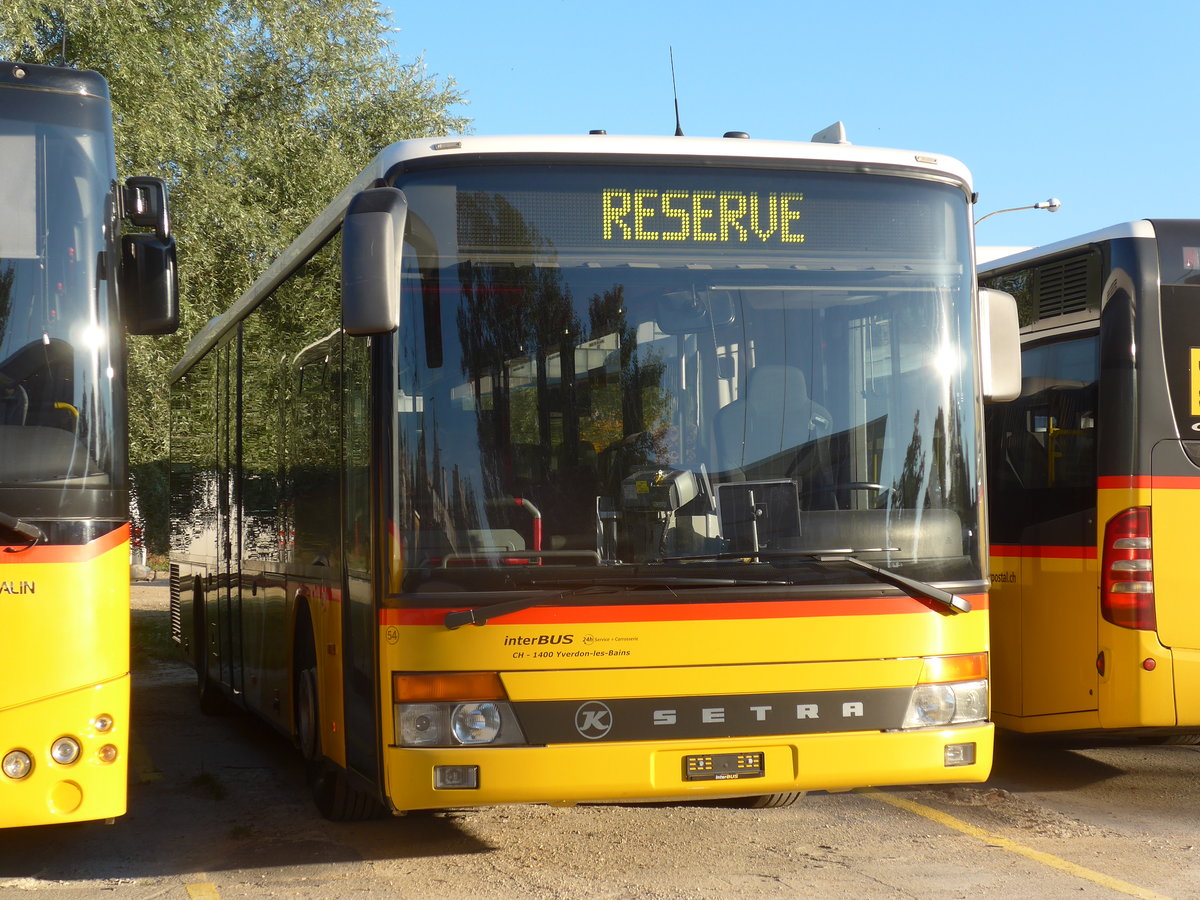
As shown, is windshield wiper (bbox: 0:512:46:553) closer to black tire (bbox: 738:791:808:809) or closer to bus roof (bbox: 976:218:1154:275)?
black tire (bbox: 738:791:808:809)

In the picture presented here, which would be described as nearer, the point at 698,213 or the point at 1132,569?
the point at 698,213

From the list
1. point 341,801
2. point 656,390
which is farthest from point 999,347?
point 341,801

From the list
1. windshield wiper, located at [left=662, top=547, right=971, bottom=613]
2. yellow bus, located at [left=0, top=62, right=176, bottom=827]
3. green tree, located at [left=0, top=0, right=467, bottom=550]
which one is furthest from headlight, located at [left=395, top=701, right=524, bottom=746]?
green tree, located at [left=0, top=0, right=467, bottom=550]

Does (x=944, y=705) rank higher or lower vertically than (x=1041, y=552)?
lower

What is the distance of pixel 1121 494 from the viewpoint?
25.6 feet

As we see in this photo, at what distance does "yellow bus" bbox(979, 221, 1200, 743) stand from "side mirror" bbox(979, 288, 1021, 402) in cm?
171

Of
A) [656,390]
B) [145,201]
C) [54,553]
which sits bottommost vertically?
[54,553]

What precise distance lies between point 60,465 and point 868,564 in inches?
127

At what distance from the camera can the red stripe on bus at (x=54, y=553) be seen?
5734mm

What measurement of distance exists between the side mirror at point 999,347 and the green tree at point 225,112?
14283 mm

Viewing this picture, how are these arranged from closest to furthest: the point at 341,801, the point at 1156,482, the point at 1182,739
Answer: the point at 341,801, the point at 1156,482, the point at 1182,739

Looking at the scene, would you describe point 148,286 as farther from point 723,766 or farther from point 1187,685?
point 1187,685

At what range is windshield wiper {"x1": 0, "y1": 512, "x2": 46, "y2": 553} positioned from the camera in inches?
223

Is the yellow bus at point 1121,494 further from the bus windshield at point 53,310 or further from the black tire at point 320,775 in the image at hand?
the bus windshield at point 53,310
